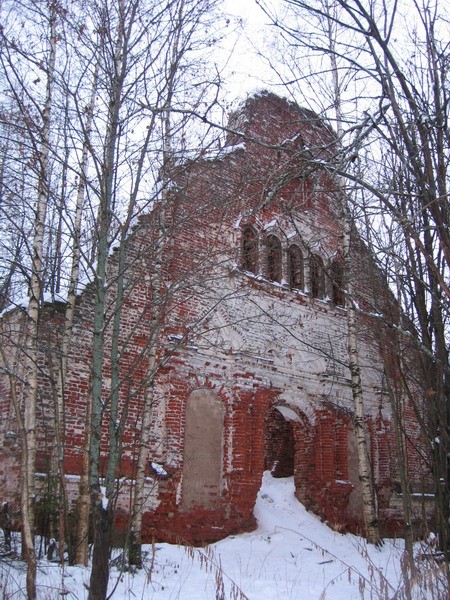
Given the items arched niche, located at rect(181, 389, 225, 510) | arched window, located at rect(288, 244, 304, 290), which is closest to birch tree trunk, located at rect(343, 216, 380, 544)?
arched window, located at rect(288, 244, 304, 290)

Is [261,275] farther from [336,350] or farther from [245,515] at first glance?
[245,515]

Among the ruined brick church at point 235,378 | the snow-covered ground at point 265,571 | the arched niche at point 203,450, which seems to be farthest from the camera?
the arched niche at point 203,450

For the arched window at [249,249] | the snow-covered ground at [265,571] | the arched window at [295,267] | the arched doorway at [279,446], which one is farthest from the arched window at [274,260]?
the snow-covered ground at [265,571]

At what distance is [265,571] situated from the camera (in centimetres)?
772

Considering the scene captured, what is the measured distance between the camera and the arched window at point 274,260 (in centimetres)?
1224

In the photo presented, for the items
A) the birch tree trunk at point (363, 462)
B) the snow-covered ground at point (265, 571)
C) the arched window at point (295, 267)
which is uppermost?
the arched window at point (295, 267)

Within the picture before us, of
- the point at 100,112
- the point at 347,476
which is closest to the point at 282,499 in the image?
the point at 347,476

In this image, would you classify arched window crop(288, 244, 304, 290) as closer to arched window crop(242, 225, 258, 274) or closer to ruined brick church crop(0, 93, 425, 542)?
ruined brick church crop(0, 93, 425, 542)

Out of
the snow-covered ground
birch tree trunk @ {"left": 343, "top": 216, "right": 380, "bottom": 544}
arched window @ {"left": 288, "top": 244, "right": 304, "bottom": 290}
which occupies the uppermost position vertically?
arched window @ {"left": 288, "top": 244, "right": 304, "bottom": 290}

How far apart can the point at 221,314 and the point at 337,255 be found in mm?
4159

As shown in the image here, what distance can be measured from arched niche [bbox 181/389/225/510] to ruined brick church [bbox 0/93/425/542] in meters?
0.02

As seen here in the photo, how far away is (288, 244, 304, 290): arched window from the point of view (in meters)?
12.6

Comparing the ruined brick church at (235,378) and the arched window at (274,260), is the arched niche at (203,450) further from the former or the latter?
the arched window at (274,260)

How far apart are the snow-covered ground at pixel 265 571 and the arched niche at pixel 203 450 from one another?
32.2 inches
